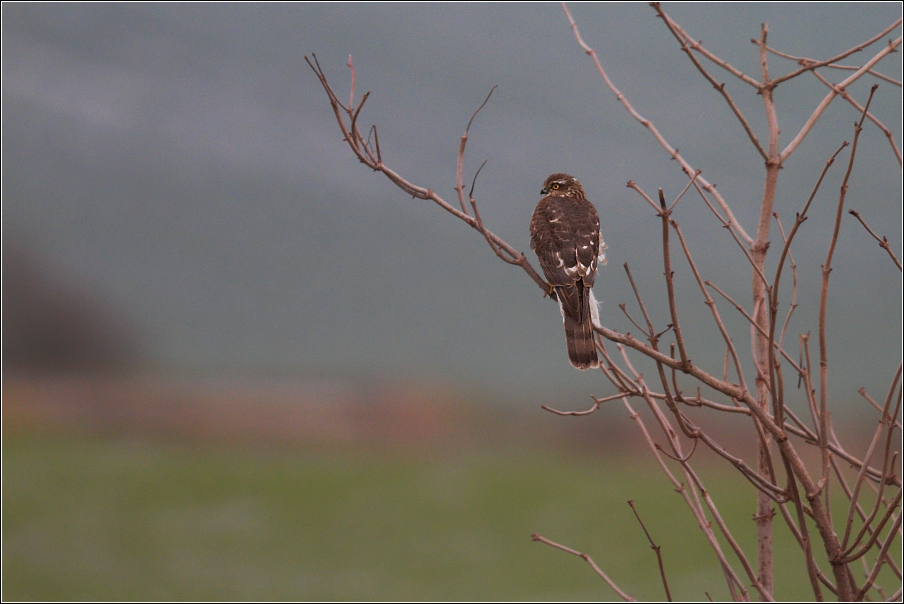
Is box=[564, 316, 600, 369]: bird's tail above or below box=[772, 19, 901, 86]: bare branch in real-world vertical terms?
below

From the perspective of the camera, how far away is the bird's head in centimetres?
334

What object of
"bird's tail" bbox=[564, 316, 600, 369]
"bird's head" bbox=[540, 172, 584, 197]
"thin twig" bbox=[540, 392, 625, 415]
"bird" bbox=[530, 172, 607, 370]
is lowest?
"thin twig" bbox=[540, 392, 625, 415]

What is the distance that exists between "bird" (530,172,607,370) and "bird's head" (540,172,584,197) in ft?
0.24

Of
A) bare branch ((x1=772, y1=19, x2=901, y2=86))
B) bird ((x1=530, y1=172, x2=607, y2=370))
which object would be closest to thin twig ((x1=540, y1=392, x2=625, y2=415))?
bird ((x1=530, y1=172, x2=607, y2=370))

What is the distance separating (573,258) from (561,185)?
0.75m

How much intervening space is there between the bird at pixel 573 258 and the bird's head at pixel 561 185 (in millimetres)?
72

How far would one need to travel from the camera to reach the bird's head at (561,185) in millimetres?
3340

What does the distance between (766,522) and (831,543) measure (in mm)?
339

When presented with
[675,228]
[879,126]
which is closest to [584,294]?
[675,228]

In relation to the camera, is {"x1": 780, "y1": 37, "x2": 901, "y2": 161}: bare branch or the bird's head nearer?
{"x1": 780, "y1": 37, "x2": 901, "y2": 161}: bare branch

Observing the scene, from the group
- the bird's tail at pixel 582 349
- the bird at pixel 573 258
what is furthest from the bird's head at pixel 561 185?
the bird's tail at pixel 582 349

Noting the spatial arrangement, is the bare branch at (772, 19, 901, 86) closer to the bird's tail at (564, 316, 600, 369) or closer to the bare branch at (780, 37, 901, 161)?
the bare branch at (780, 37, 901, 161)

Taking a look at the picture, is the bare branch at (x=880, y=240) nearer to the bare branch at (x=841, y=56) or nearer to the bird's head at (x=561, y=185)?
the bare branch at (x=841, y=56)

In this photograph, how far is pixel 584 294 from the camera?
8.53ft
